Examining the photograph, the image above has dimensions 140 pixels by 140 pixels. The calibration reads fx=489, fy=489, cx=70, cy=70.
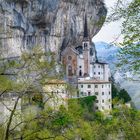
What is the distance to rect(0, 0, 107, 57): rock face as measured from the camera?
46.4 meters

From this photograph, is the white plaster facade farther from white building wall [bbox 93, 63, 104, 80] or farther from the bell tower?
white building wall [bbox 93, 63, 104, 80]

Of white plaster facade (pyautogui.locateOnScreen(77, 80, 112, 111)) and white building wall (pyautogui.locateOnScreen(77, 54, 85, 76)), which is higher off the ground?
white building wall (pyautogui.locateOnScreen(77, 54, 85, 76))

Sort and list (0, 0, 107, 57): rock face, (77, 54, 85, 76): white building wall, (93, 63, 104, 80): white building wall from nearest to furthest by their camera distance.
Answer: (0, 0, 107, 57): rock face, (77, 54, 85, 76): white building wall, (93, 63, 104, 80): white building wall

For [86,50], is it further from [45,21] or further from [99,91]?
[45,21]

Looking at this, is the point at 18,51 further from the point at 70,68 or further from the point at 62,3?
the point at 70,68

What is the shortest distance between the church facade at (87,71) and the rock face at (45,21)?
4.10ft

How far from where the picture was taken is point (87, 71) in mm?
61844

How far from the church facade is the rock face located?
125 centimetres

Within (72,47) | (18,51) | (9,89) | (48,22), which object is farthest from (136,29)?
(72,47)

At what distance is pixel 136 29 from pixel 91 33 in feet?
181

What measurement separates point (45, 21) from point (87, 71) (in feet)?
40.8

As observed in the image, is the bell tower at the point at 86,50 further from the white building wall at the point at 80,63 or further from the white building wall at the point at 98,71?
the white building wall at the point at 98,71

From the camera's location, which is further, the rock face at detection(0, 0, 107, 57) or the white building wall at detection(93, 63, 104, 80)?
the white building wall at detection(93, 63, 104, 80)

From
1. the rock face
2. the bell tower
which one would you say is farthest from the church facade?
the rock face
